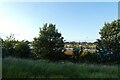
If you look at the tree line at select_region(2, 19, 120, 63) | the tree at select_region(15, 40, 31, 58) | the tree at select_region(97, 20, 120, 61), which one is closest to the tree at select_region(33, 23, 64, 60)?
the tree line at select_region(2, 19, 120, 63)

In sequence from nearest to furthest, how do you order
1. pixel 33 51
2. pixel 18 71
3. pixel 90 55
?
pixel 18 71 → pixel 90 55 → pixel 33 51

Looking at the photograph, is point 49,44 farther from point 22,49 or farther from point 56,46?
point 22,49

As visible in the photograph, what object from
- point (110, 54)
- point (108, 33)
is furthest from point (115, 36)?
point (110, 54)

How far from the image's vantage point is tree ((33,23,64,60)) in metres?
38.0

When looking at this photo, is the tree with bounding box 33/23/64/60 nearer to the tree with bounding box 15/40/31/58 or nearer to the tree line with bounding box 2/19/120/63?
the tree line with bounding box 2/19/120/63

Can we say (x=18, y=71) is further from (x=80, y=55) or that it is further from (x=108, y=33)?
(x=108, y=33)

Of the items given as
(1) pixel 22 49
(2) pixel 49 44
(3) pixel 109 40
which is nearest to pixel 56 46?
(2) pixel 49 44

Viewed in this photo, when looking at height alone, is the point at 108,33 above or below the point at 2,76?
above

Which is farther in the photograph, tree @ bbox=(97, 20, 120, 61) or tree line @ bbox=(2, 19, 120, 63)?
tree @ bbox=(97, 20, 120, 61)

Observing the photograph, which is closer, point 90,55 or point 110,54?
point 90,55

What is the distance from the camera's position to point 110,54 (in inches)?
1437

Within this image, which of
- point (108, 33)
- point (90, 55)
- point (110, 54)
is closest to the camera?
point (90, 55)

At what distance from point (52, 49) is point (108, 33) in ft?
36.7

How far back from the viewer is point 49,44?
39375mm
